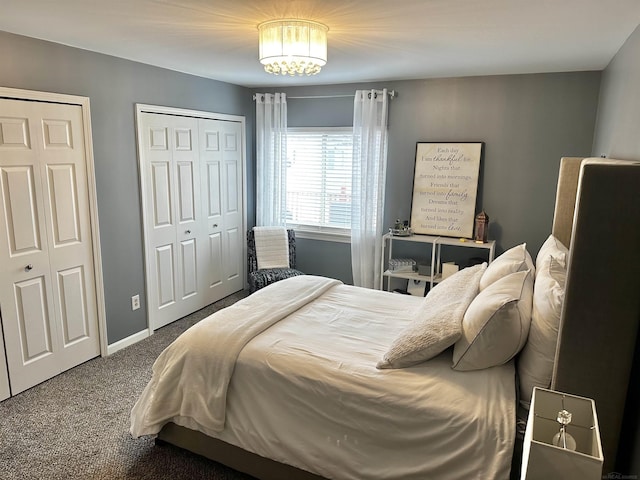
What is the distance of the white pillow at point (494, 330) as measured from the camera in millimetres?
1881

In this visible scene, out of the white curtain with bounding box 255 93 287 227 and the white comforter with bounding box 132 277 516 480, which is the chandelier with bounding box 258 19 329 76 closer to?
the white comforter with bounding box 132 277 516 480

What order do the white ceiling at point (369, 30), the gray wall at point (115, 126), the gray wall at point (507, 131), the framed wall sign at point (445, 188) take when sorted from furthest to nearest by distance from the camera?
the framed wall sign at point (445, 188) → the gray wall at point (507, 131) → the gray wall at point (115, 126) → the white ceiling at point (369, 30)

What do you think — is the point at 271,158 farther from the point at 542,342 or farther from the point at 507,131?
the point at 542,342

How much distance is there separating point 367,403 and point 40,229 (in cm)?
259

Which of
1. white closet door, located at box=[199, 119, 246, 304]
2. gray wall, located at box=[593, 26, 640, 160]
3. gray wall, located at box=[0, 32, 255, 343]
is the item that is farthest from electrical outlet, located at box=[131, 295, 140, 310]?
gray wall, located at box=[593, 26, 640, 160]

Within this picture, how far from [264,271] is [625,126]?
3.36 metres

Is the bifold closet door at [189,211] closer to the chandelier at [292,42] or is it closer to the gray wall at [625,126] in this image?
the chandelier at [292,42]

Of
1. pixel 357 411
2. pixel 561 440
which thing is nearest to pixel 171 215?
pixel 357 411

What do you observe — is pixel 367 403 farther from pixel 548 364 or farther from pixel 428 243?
pixel 428 243

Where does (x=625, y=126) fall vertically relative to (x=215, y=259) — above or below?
above

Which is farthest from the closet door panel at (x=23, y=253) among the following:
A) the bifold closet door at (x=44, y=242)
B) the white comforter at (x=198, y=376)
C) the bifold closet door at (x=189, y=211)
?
the white comforter at (x=198, y=376)

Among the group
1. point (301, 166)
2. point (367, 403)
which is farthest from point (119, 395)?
point (301, 166)

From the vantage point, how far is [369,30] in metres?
2.52

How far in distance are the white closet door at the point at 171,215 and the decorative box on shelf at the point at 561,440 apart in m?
3.49
